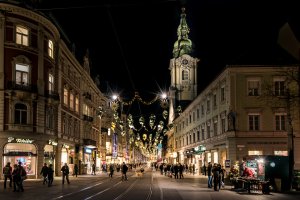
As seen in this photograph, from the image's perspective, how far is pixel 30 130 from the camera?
141 feet

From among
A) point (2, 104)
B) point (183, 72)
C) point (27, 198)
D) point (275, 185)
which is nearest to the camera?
point (27, 198)

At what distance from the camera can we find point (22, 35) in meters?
43.1

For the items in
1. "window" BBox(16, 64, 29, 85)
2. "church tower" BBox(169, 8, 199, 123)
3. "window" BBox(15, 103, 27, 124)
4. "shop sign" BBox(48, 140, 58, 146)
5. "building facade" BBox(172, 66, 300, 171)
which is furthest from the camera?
"church tower" BBox(169, 8, 199, 123)

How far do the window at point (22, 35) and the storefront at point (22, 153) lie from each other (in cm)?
893

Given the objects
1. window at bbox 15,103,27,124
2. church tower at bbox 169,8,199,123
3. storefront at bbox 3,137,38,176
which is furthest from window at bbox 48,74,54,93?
church tower at bbox 169,8,199,123

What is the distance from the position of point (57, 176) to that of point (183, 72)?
65551 millimetres

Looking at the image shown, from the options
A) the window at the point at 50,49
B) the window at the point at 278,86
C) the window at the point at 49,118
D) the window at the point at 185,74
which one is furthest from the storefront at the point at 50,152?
the window at the point at 185,74

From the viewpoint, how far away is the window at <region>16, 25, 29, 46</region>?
4266cm

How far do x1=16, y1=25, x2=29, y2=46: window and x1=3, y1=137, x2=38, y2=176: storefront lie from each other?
893 centimetres

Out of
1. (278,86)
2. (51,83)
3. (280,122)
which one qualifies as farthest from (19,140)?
(278,86)

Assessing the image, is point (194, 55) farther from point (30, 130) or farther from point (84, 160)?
point (30, 130)

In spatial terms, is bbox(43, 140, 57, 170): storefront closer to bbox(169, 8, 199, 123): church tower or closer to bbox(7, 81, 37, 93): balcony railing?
bbox(7, 81, 37, 93): balcony railing

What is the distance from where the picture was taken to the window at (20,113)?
1665 inches

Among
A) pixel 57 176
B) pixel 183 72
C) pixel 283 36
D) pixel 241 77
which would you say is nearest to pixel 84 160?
pixel 57 176
